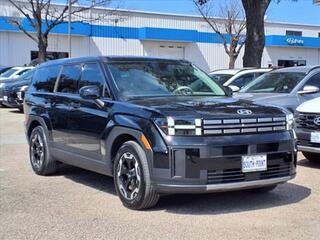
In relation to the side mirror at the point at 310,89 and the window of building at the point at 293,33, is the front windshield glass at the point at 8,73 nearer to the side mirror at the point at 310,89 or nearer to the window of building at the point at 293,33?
the side mirror at the point at 310,89

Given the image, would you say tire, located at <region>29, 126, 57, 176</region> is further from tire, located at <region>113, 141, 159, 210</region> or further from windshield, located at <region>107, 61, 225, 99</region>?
tire, located at <region>113, 141, 159, 210</region>

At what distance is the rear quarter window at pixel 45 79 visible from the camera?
27.1ft

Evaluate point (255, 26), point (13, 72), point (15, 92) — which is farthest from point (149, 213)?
point (13, 72)

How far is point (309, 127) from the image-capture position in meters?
8.62

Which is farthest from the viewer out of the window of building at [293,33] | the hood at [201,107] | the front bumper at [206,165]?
the window of building at [293,33]

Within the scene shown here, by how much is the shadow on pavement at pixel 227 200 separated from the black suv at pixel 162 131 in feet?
0.82

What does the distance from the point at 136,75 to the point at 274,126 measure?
188 cm

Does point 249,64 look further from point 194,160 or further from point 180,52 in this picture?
point 180,52

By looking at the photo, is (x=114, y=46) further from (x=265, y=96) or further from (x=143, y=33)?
(x=265, y=96)

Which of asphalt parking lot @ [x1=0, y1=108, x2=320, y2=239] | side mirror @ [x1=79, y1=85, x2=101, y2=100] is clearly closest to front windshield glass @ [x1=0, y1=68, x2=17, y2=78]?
asphalt parking lot @ [x1=0, y1=108, x2=320, y2=239]

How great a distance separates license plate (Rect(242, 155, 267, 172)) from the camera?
5.78 metres

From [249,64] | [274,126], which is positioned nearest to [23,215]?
[274,126]

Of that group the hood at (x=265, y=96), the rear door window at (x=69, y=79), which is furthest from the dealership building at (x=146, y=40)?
the rear door window at (x=69, y=79)

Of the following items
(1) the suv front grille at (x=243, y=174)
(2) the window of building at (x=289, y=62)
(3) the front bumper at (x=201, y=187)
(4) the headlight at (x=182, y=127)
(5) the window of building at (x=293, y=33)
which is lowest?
(3) the front bumper at (x=201, y=187)
